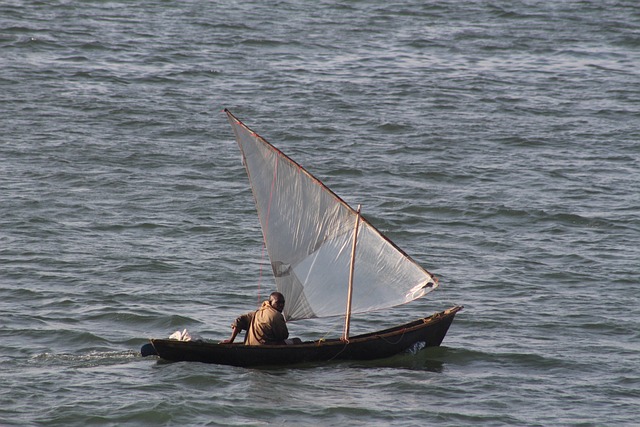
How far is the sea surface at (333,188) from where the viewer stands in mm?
19766

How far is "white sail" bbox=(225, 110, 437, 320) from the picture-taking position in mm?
20734

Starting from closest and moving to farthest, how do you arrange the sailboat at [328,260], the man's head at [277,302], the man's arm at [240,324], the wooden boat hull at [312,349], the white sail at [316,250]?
1. the wooden boat hull at [312,349]
2. the man's head at [277,302]
3. the man's arm at [240,324]
4. the sailboat at [328,260]
5. the white sail at [316,250]

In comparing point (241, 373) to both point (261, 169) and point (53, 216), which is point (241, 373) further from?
point (53, 216)

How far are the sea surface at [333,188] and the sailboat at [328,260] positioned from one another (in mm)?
564

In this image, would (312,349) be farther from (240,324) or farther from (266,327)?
(240,324)

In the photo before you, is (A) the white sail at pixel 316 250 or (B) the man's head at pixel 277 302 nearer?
(B) the man's head at pixel 277 302

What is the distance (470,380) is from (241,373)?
13.6 feet

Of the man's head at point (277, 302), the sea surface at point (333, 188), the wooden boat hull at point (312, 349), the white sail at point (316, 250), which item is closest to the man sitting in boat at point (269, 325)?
the man's head at point (277, 302)

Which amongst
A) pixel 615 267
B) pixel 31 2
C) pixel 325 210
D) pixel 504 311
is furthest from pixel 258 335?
pixel 31 2

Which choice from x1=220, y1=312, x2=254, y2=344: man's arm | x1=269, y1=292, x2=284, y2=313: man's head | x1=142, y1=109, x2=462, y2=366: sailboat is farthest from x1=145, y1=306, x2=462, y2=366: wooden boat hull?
x1=269, y1=292, x2=284, y2=313: man's head

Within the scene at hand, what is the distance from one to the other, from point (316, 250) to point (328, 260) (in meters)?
0.29

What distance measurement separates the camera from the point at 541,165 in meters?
36.8

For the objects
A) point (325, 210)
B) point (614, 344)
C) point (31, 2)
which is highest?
point (31, 2)

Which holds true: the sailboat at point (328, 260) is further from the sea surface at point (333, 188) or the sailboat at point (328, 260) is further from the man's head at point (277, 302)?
the man's head at point (277, 302)
